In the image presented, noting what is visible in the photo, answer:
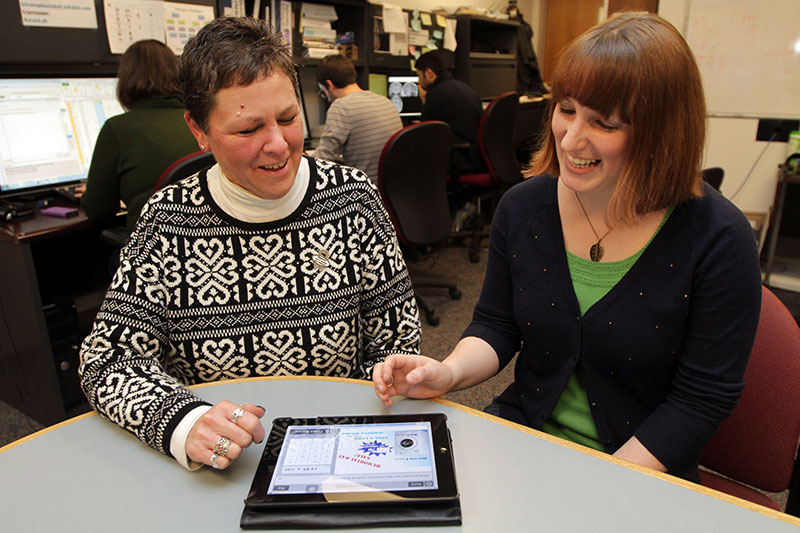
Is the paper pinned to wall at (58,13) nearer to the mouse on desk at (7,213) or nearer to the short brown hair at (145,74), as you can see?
the short brown hair at (145,74)

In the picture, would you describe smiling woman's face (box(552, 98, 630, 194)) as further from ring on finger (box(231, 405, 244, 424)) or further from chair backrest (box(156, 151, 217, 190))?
chair backrest (box(156, 151, 217, 190))

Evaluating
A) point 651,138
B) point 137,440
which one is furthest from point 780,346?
point 137,440

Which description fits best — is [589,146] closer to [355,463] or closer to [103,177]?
[355,463]

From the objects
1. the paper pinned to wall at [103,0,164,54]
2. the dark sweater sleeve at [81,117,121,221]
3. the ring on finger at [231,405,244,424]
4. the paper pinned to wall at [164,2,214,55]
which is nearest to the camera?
the ring on finger at [231,405,244,424]

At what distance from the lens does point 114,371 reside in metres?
0.90

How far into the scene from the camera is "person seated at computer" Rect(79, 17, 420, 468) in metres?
0.92

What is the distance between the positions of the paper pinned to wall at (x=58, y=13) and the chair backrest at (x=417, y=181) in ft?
4.08

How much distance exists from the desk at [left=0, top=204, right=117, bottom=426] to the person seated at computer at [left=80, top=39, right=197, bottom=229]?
130 mm

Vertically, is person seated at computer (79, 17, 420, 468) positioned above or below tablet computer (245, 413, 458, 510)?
above

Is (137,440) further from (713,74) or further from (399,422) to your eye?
(713,74)

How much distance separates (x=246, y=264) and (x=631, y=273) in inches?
25.7

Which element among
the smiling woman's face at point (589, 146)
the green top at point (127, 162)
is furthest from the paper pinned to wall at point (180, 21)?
the smiling woman's face at point (589, 146)

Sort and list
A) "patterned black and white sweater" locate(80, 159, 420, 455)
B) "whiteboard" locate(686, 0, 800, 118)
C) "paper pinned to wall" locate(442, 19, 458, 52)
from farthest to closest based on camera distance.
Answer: "paper pinned to wall" locate(442, 19, 458, 52) → "whiteboard" locate(686, 0, 800, 118) → "patterned black and white sweater" locate(80, 159, 420, 455)

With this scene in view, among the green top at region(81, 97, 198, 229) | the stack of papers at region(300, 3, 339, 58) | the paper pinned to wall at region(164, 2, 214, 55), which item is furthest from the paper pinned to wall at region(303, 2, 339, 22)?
the green top at region(81, 97, 198, 229)
